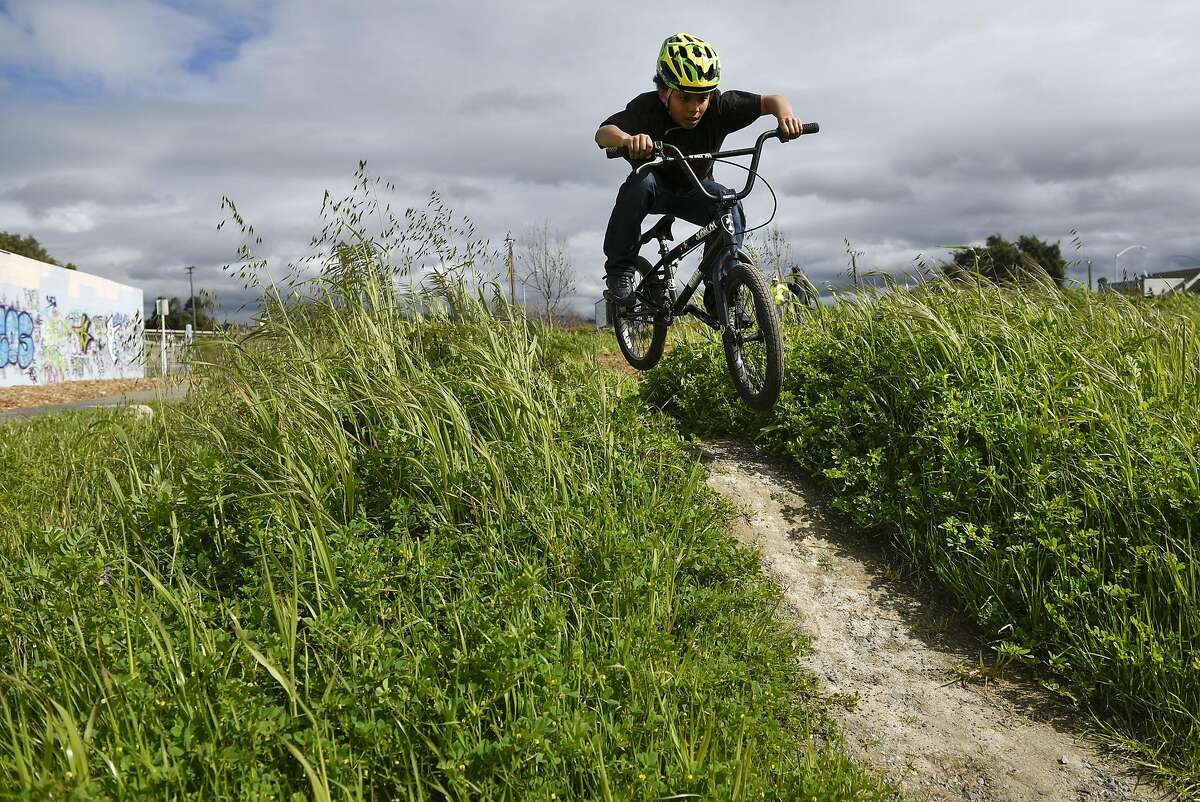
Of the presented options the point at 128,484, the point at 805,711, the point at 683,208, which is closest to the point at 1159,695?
the point at 805,711

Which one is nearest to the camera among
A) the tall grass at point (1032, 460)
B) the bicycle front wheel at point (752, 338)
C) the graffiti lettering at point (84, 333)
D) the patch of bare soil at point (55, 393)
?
the tall grass at point (1032, 460)

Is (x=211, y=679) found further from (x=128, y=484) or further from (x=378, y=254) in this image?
(x=378, y=254)

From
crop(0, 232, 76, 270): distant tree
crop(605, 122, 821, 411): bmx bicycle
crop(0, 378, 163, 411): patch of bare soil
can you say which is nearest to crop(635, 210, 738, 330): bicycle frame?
crop(605, 122, 821, 411): bmx bicycle

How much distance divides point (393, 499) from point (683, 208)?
2901 mm

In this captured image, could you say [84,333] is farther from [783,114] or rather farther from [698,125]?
[783,114]

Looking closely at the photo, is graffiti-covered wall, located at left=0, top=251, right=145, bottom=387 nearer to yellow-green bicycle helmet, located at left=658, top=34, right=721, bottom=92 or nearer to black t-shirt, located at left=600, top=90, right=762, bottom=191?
black t-shirt, located at left=600, top=90, right=762, bottom=191

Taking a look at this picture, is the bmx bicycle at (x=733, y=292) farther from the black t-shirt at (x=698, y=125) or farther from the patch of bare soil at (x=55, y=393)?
the patch of bare soil at (x=55, y=393)

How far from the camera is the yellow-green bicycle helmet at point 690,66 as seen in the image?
15.7 feet

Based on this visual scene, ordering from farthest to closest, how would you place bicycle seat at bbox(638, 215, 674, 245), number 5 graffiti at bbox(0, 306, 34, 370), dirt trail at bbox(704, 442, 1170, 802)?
number 5 graffiti at bbox(0, 306, 34, 370), bicycle seat at bbox(638, 215, 674, 245), dirt trail at bbox(704, 442, 1170, 802)

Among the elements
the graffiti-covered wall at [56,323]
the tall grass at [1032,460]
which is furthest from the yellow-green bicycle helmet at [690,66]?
the graffiti-covered wall at [56,323]

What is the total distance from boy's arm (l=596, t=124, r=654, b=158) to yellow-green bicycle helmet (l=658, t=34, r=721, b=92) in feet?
1.43

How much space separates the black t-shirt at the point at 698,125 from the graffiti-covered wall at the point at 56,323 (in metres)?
22.2

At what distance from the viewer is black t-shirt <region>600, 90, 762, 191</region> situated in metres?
5.13

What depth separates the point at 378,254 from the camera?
201 inches
